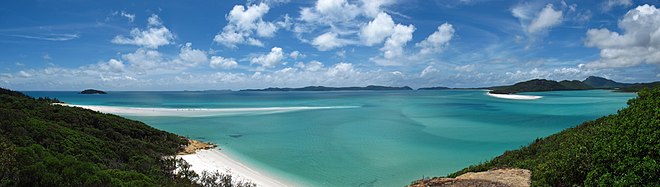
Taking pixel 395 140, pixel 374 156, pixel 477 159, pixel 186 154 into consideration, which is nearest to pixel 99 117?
pixel 186 154

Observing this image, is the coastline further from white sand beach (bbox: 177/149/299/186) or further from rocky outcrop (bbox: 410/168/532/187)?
rocky outcrop (bbox: 410/168/532/187)

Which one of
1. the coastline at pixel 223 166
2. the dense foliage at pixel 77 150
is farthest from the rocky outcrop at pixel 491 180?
the coastline at pixel 223 166

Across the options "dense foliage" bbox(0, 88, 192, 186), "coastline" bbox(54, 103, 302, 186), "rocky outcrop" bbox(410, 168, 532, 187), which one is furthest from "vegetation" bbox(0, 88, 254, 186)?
"rocky outcrop" bbox(410, 168, 532, 187)

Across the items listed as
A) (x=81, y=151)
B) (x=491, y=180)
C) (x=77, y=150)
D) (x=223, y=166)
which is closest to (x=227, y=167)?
(x=223, y=166)

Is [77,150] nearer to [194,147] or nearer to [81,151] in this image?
[81,151]

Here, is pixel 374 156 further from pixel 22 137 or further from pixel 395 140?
pixel 22 137

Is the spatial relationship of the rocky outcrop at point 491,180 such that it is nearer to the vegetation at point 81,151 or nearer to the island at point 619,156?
the island at point 619,156
